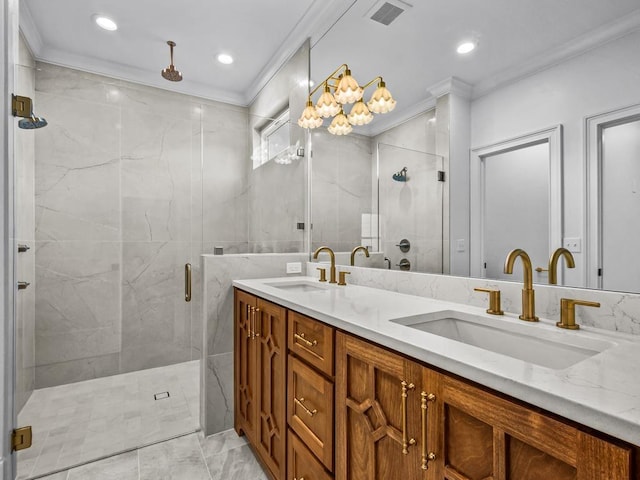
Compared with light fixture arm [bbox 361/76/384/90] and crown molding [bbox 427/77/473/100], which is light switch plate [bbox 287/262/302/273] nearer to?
light fixture arm [bbox 361/76/384/90]

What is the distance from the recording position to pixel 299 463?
4.06ft

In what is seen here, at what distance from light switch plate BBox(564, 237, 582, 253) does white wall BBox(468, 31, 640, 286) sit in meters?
0.01

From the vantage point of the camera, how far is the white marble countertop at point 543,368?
0.46 metres

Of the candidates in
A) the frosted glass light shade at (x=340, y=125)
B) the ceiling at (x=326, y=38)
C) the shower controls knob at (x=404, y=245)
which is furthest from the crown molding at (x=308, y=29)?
the shower controls knob at (x=404, y=245)

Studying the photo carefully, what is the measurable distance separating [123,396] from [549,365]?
7.99ft

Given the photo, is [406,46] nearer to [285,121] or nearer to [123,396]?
[285,121]

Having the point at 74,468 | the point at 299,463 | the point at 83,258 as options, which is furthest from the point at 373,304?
the point at 83,258

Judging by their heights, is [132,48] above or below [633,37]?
above

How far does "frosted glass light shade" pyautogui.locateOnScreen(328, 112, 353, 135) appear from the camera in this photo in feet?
6.45

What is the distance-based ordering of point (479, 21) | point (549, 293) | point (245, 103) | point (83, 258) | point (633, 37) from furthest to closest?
point (245, 103) → point (83, 258) → point (479, 21) → point (549, 293) → point (633, 37)

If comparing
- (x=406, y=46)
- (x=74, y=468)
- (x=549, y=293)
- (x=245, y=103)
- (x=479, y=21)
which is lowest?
(x=74, y=468)

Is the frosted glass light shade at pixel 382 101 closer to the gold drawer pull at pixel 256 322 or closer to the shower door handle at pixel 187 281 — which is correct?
the gold drawer pull at pixel 256 322

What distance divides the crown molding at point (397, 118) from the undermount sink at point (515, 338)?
90cm

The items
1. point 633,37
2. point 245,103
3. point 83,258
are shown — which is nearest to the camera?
point 633,37
